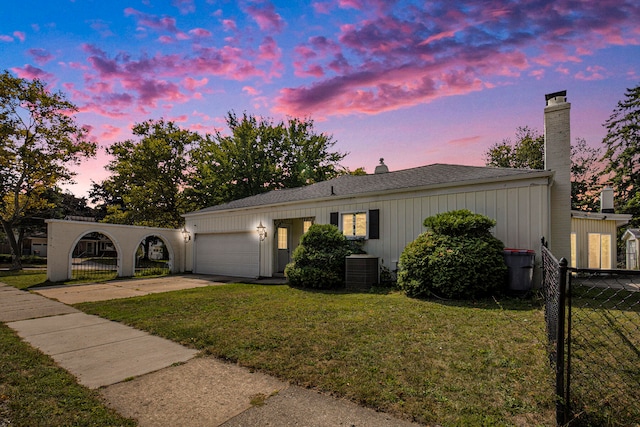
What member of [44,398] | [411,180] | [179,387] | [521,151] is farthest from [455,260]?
[521,151]

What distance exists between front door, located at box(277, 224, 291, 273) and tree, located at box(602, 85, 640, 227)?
24095 mm

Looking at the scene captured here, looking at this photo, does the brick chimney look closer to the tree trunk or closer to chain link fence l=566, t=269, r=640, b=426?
chain link fence l=566, t=269, r=640, b=426

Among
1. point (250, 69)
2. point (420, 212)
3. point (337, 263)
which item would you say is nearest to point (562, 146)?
point (420, 212)

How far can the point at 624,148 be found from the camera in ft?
77.4

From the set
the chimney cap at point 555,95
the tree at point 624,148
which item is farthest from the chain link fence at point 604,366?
the tree at point 624,148

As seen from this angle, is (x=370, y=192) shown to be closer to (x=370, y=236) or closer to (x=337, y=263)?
(x=370, y=236)

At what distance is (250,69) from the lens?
32.5ft

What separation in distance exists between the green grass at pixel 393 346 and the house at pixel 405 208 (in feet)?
8.19

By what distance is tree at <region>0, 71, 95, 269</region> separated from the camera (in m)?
16.7

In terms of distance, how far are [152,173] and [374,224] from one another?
19.4m

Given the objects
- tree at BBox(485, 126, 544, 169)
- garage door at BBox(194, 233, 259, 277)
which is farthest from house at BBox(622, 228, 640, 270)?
garage door at BBox(194, 233, 259, 277)

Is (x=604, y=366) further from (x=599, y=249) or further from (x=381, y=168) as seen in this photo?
(x=599, y=249)

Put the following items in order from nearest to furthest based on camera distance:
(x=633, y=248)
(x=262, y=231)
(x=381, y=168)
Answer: (x=262, y=231)
(x=381, y=168)
(x=633, y=248)

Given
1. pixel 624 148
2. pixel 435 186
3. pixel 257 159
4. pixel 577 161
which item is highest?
pixel 624 148
